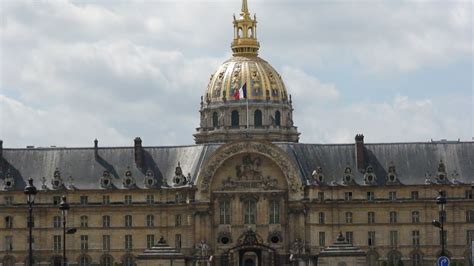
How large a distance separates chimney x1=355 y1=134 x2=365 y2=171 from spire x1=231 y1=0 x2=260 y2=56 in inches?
1706

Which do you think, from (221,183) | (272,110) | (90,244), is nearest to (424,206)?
(221,183)

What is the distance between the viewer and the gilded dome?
19188cm

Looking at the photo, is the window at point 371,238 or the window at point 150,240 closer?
the window at point 371,238

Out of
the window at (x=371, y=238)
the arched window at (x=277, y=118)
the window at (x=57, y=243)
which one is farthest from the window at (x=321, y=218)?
the arched window at (x=277, y=118)

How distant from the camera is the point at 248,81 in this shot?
630ft

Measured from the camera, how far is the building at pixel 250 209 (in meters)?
149

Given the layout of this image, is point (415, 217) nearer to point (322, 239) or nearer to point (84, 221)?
point (322, 239)

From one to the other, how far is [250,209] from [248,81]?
144 ft

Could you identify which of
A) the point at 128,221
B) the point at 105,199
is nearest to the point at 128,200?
the point at 128,221

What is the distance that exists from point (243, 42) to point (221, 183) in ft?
162

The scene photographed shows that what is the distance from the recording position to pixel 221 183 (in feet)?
493

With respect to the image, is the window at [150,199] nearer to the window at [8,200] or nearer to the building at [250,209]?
the building at [250,209]

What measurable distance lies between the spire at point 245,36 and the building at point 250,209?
4415 centimetres

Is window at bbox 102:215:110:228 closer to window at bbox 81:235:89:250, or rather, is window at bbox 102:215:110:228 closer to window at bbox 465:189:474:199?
window at bbox 81:235:89:250
